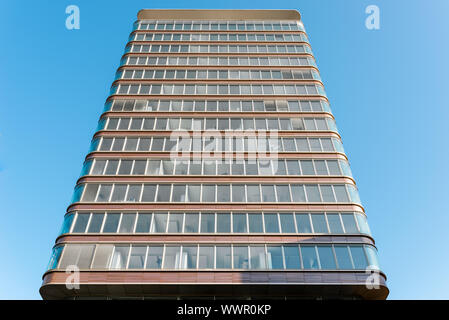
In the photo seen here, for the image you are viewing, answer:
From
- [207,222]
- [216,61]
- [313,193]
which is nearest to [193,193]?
[207,222]

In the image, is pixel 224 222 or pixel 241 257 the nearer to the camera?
pixel 241 257

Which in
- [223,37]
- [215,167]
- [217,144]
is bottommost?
[215,167]

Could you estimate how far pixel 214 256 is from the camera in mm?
24688

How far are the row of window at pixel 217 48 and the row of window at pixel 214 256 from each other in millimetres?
27200

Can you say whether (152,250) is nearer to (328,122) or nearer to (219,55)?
(328,122)

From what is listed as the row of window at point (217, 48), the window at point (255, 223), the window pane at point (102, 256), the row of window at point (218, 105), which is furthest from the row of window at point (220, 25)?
the window pane at point (102, 256)

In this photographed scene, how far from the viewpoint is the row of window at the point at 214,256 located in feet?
78.7

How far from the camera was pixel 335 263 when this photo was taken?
2408 cm

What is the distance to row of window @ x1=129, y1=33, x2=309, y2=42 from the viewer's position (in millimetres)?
46938

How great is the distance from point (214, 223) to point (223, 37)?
29.3 meters

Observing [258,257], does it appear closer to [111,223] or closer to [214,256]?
[214,256]

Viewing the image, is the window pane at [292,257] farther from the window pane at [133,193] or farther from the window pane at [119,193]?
the window pane at [119,193]

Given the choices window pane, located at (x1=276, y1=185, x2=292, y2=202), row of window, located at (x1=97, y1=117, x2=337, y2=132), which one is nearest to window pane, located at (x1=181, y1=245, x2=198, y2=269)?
window pane, located at (x1=276, y1=185, x2=292, y2=202)

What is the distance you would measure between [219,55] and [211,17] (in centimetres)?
1100
